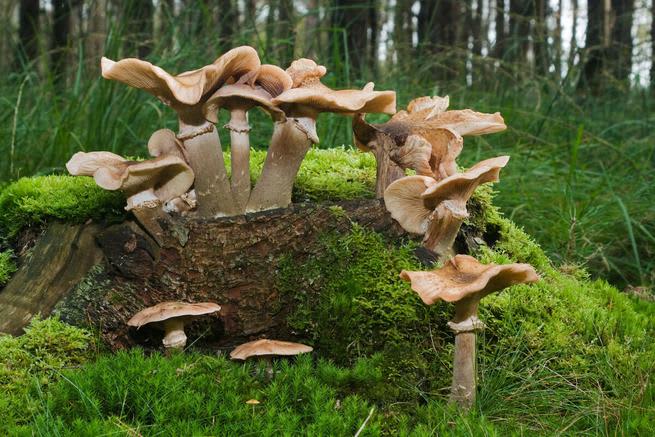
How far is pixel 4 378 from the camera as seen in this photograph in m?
3.29

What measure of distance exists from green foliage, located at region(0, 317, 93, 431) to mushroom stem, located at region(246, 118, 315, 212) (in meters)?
1.17

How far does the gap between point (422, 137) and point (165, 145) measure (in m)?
1.43

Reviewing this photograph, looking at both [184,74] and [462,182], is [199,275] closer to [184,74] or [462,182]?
[184,74]

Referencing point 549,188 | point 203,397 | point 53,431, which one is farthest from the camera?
point 549,188

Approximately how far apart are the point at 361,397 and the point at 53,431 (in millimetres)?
1346

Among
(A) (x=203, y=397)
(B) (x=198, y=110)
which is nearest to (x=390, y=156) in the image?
(B) (x=198, y=110)

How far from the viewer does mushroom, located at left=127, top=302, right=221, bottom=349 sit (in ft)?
10.8

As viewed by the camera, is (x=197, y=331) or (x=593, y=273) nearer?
(x=197, y=331)

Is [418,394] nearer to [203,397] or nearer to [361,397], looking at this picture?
[361,397]

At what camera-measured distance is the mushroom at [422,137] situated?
367 cm

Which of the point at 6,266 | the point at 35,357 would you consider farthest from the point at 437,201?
the point at 6,266

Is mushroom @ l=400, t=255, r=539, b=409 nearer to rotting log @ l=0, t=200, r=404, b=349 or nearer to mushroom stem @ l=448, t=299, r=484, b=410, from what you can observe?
mushroom stem @ l=448, t=299, r=484, b=410

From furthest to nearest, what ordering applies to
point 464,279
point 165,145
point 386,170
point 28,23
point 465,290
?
point 28,23, point 386,170, point 165,145, point 464,279, point 465,290

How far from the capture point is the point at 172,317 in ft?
11.1
